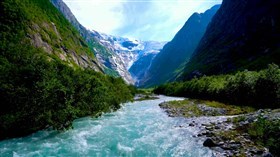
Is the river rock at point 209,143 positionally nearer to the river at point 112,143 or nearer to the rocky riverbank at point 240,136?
the rocky riverbank at point 240,136

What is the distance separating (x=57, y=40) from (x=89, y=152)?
544ft

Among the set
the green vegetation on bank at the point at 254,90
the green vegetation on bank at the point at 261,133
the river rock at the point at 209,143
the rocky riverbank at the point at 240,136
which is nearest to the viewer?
the green vegetation on bank at the point at 261,133

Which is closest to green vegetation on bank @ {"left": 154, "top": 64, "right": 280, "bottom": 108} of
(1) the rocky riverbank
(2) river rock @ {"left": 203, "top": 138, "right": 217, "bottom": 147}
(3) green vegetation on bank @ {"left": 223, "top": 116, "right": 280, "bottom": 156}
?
(1) the rocky riverbank

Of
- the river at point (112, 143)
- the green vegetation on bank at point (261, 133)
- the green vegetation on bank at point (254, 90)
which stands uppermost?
the green vegetation on bank at point (254, 90)

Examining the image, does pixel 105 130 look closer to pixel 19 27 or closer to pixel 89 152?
pixel 89 152

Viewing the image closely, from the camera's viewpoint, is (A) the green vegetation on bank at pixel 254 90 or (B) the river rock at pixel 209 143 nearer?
(B) the river rock at pixel 209 143

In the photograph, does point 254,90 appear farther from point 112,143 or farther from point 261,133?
point 112,143

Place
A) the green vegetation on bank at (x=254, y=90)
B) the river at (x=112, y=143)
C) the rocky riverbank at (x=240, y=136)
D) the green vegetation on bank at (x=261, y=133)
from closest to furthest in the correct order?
1. the green vegetation on bank at (x=261, y=133)
2. the rocky riverbank at (x=240, y=136)
3. the river at (x=112, y=143)
4. the green vegetation on bank at (x=254, y=90)

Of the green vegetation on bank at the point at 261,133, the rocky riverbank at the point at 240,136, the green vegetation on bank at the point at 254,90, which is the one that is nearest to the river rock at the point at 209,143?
the rocky riverbank at the point at 240,136

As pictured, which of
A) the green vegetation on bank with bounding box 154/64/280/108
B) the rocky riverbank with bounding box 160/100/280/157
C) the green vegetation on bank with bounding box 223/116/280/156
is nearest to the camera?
the green vegetation on bank with bounding box 223/116/280/156

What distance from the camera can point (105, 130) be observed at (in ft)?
151

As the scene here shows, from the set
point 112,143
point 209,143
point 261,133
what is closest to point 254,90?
point 261,133

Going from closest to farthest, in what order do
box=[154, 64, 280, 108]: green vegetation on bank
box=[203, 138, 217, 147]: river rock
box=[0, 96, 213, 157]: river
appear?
box=[203, 138, 217, 147]: river rock
box=[0, 96, 213, 157]: river
box=[154, 64, 280, 108]: green vegetation on bank

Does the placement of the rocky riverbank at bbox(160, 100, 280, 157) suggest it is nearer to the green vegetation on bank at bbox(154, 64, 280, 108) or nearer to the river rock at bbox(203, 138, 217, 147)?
the river rock at bbox(203, 138, 217, 147)
